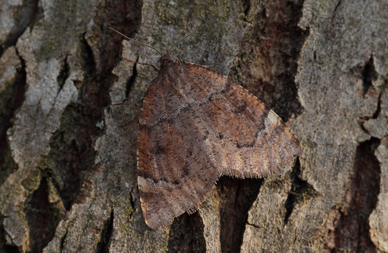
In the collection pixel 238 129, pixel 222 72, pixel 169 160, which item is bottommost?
pixel 169 160

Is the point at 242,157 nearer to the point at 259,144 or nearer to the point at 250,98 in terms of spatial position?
the point at 259,144

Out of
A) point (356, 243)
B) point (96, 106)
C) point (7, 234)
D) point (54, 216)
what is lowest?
point (7, 234)

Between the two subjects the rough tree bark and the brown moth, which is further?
the brown moth

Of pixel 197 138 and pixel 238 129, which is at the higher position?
pixel 238 129

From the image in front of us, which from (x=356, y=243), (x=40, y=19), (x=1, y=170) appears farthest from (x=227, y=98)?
(x=1, y=170)

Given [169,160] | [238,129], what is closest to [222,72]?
[238,129]

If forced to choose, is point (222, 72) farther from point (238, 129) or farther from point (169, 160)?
point (169, 160)
